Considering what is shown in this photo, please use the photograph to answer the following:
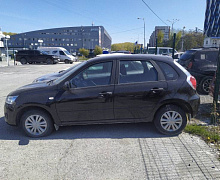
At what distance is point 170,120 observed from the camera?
11.8 ft

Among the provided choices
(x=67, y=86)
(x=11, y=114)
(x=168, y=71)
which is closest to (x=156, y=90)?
(x=168, y=71)

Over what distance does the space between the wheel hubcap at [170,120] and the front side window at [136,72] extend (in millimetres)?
788

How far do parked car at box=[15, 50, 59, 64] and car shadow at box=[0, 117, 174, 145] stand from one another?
21436 millimetres


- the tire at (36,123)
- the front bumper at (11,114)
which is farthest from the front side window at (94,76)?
the front bumper at (11,114)

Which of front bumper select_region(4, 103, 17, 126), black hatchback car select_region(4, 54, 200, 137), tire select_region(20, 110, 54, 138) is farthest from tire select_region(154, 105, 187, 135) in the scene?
front bumper select_region(4, 103, 17, 126)

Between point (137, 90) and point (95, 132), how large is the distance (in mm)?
1306

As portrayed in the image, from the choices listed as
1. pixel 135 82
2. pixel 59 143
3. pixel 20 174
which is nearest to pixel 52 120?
pixel 59 143

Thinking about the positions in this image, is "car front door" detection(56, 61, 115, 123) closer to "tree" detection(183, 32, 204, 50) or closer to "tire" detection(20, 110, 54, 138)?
"tire" detection(20, 110, 54, 138)

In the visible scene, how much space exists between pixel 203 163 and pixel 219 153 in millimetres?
508

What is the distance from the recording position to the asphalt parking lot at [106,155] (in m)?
2.53

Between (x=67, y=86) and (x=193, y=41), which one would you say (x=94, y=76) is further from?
(x=193, y=41)

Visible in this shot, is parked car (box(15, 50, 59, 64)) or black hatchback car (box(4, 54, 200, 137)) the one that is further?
parked car (box(15, 50, 59, 64))

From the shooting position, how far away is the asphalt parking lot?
2531 mm

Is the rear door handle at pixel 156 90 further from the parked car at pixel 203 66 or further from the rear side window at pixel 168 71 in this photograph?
the parked car at pixel 203 66
